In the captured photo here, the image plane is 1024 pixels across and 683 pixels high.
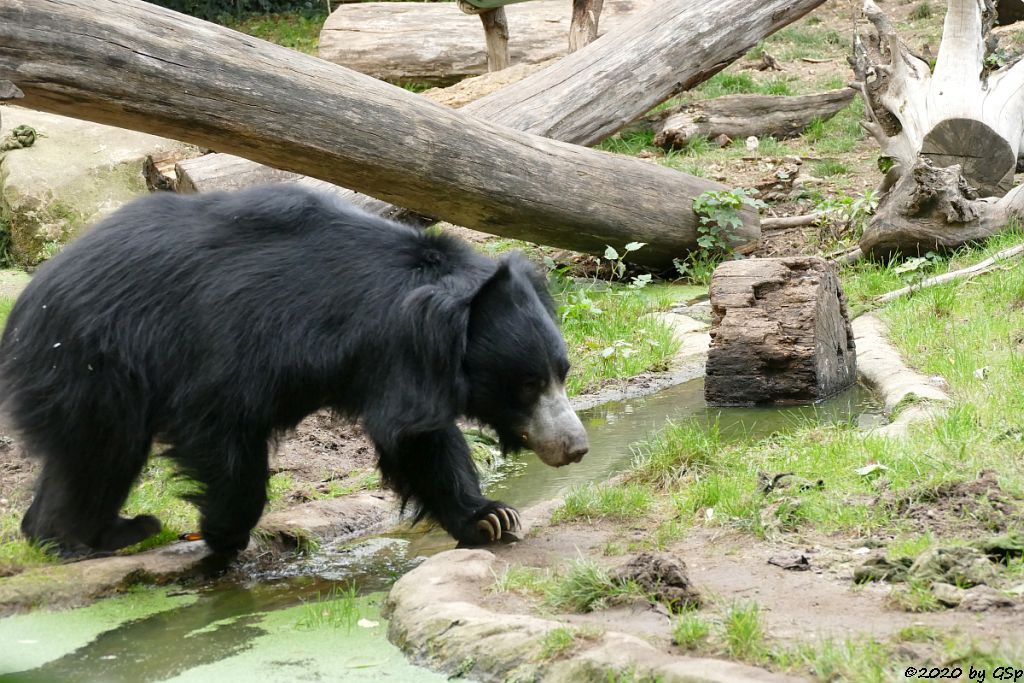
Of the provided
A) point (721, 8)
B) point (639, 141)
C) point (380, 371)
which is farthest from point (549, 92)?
point (380, 371)

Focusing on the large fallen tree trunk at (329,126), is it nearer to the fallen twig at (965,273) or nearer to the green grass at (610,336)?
the green grass at (610,336)

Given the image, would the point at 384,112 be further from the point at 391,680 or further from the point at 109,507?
the point at 391,680

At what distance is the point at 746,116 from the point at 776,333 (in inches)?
234

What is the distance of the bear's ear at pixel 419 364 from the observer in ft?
12.0

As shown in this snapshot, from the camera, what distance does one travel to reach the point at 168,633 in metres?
3.47

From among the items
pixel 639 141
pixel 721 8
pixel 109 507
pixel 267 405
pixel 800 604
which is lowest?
pixel 800 604

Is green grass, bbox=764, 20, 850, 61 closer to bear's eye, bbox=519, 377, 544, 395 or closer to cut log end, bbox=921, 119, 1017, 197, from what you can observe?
cut log end, bbox=921, 119, 1017, 197

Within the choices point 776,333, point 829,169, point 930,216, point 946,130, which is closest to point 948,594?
point 776,333

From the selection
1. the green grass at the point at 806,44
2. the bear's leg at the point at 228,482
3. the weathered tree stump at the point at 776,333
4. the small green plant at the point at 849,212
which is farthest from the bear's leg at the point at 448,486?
the green grass at the point at 806,44

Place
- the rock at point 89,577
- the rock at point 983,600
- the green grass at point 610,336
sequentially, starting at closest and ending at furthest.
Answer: the rock at point 983,600, the rock at point 89,577, the green grass at point 610,336

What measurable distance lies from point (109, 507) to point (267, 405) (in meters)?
0.71

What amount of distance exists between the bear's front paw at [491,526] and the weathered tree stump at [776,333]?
2.16 metres

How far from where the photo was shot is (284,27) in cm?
1700

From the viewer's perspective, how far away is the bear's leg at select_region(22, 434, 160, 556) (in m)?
3.90
